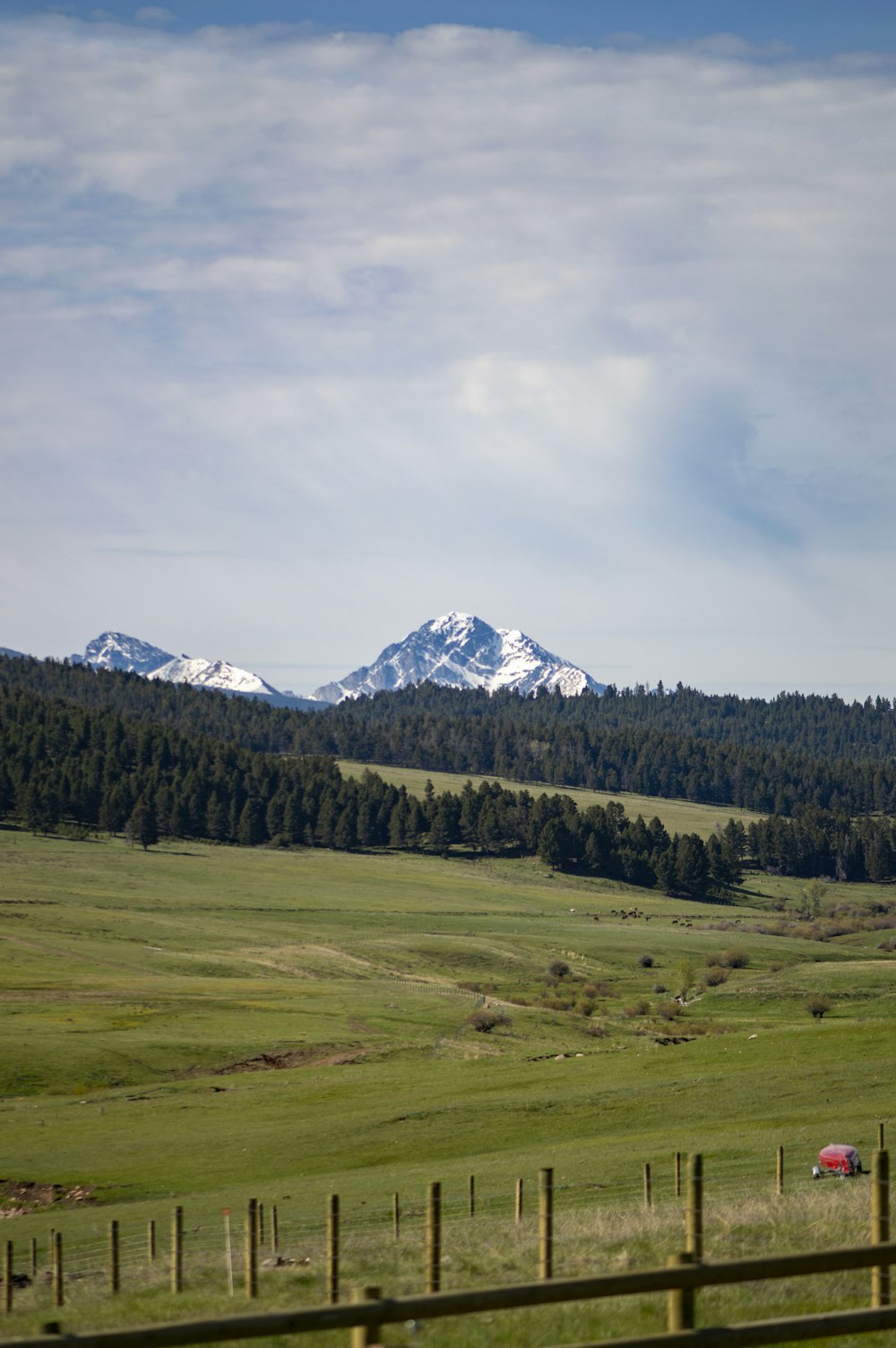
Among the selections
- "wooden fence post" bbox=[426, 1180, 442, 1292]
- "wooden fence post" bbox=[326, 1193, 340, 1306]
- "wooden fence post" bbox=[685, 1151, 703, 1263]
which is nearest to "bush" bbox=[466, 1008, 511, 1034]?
"wooden fence post" bbox=[326, 1193, 340, 1306]

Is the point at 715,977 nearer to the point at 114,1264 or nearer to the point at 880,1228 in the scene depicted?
the point at 114,1264

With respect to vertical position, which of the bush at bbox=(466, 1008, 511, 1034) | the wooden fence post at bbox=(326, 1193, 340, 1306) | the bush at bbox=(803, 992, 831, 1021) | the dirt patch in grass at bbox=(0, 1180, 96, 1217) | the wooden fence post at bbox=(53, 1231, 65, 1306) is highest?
the wooden fence post at bbox=(326, 1193, 340, 1306)

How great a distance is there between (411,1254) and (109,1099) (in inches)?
1499

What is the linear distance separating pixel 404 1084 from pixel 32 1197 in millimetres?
20366

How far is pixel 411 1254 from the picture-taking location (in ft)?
66.4

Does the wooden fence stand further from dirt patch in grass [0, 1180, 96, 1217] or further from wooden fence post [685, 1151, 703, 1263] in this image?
dirt patch in grass [0, 1180, 96, 1217]

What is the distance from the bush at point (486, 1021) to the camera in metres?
73.6

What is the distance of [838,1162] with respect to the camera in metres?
30.0

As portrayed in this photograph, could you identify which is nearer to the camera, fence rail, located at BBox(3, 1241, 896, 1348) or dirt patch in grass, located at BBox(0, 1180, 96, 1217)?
fence rail, located at BBox(3, 1241, 896, 1348)

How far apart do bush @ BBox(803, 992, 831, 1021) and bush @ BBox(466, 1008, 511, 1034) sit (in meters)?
20.7

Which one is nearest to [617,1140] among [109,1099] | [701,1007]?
[109,1099]

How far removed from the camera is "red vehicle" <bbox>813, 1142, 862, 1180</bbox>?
29.7m

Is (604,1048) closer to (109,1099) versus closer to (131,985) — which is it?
(109,1099)

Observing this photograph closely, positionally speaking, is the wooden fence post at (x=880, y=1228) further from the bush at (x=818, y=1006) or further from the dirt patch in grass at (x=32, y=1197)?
the bush at (x=818, y=1006)
